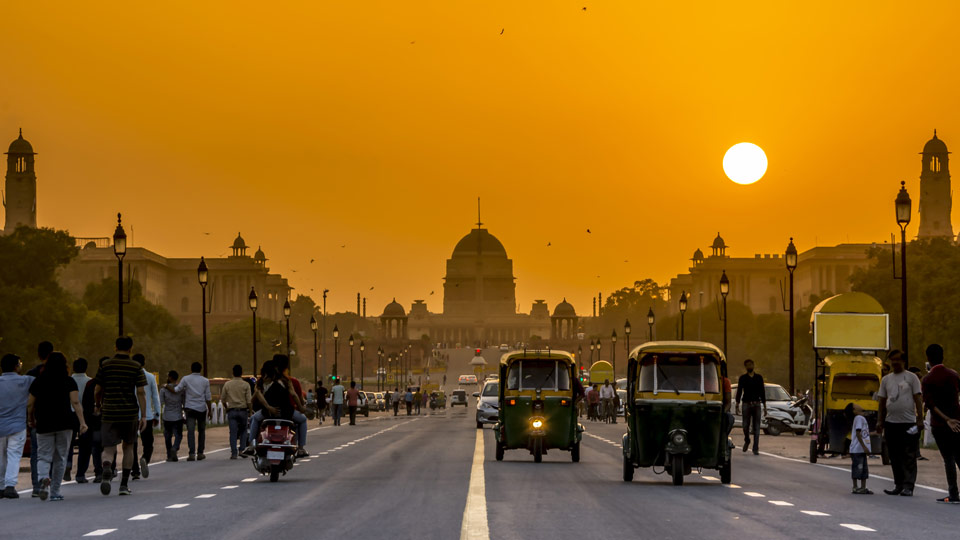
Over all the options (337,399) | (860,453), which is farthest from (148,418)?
(337,399)

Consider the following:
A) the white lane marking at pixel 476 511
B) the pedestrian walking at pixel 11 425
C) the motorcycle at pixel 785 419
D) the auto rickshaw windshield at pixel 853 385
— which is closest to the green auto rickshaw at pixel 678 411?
the white lane marking at pixel 476 511

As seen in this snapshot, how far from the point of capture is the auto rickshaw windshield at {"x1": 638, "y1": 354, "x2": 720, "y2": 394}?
2316 centimetres

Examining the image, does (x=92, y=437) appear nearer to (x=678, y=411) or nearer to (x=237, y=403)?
(x=237, y=403)

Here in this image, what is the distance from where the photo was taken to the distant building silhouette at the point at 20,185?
558ft

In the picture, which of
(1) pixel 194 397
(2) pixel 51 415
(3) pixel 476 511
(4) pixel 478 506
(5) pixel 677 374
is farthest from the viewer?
(1) pixel 194 397

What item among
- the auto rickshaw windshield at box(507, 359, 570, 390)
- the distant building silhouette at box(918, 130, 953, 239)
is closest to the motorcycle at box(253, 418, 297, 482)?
the auto rickshaw windshield at box(507, 359, 570, 390)

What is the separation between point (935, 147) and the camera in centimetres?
18538

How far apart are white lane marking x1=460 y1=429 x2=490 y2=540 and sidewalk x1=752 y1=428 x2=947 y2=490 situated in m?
6.69

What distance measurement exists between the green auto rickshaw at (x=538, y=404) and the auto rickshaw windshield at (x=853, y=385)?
16.3 feet

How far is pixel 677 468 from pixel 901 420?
3.38 m

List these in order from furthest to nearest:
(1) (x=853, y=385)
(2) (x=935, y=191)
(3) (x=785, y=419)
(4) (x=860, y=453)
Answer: (2) (x=935, y=191)
(3) (x=785, y=419)
(1) (x=853, y=385)
(4) (x=860, y=453)

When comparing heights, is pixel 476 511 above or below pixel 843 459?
above

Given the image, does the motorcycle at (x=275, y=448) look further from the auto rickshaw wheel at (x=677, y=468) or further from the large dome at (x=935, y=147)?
the large dome at (x=935, y=147)

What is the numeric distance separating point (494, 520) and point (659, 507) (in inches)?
107
